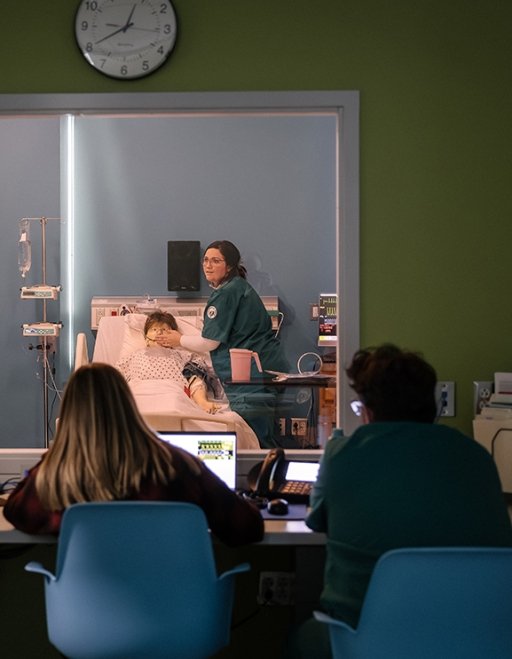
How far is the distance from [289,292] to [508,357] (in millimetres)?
3281

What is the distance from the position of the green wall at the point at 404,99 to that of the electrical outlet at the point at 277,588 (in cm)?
81

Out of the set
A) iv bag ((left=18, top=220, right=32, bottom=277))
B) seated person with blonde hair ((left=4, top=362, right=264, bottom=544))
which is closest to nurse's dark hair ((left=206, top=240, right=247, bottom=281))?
iv bag ((left=18, top=220, right=32, bottom=277))

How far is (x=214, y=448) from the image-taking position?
10.2 feet

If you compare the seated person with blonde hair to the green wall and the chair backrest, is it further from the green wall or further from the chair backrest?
the green wall

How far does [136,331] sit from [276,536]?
11.7 feet

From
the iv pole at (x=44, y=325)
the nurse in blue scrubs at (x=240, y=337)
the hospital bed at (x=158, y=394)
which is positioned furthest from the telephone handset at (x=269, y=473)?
the iv pole at (x=44, y=325)

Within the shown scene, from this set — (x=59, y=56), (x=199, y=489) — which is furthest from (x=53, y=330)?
(x=199, y=489)

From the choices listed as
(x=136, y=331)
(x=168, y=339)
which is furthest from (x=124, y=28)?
(x=136, y=331)

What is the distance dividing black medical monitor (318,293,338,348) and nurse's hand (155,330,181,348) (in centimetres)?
94

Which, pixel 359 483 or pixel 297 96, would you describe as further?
pixel 297 96

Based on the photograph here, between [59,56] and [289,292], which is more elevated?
[59,56]

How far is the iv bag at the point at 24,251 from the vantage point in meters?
6.26

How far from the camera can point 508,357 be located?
3.19 meters

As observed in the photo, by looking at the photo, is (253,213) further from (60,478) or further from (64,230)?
(60,478)
